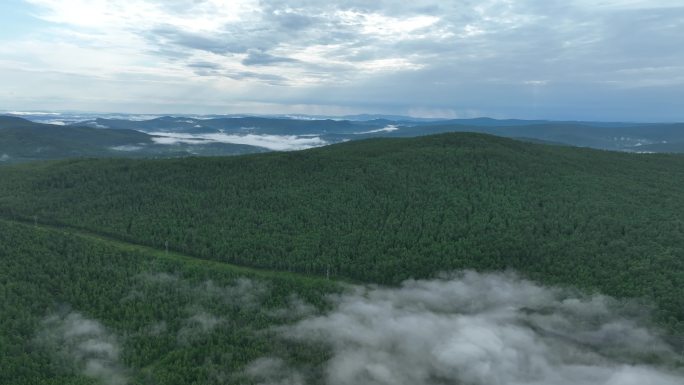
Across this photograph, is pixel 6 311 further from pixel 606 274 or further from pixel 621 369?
pixel 606 274

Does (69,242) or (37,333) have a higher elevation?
(69,242)

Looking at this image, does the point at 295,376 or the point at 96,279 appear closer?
the point at 295,376

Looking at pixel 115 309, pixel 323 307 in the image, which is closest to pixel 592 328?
pixel 323 307

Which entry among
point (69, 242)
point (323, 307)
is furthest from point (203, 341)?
point (69, 242)

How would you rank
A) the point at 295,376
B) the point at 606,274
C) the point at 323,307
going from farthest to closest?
the point at 606,274
the point at 323,307
the point at 295,376

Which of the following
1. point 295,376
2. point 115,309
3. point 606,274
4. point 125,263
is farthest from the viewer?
point 125,263

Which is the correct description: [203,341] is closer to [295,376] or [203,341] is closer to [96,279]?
[295,376]

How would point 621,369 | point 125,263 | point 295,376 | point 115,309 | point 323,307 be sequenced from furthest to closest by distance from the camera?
point 125,263
point 323,307
point 115,309
point 621,369
point 295,376

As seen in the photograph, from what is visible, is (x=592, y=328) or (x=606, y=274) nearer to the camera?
(x=592, y=328)

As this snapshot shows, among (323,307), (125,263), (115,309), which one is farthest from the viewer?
(125,263)
